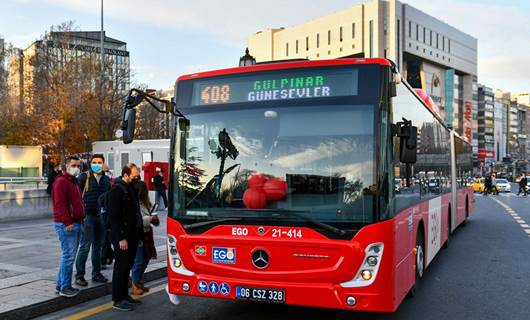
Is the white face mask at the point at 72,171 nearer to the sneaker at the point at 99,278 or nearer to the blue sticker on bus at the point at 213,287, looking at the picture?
the sneaker at the point at 99,278

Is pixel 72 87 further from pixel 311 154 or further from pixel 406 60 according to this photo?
pixel 406 60

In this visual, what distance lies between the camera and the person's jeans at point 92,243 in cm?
Result: 725

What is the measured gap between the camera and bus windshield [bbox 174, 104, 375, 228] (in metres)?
5.24

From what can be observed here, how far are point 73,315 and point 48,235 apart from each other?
676cm

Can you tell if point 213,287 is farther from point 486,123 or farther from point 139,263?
point 486,123

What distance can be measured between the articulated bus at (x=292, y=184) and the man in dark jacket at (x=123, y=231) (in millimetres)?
870

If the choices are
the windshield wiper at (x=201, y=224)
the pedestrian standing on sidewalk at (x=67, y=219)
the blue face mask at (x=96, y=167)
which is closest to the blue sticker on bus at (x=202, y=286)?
the windshield wiper at (x=201, y=224)

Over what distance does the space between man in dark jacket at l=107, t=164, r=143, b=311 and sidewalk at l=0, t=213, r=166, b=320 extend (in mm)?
692

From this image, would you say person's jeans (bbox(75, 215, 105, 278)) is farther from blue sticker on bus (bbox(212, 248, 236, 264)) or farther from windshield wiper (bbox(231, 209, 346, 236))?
windshield wiper (bbox(231, 209, 346, 236))

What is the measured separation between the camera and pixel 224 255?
5473mm

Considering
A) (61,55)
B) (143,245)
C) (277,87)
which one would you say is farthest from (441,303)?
(61,55)

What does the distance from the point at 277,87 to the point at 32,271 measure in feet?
16.3

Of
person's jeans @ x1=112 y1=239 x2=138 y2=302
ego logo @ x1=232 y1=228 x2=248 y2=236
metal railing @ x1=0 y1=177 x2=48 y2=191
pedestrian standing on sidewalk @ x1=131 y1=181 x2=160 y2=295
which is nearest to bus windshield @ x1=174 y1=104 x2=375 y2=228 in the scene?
ego logo @ x1=232 y1=228 x2=248 y2=236

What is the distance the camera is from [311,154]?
17.7 feet
